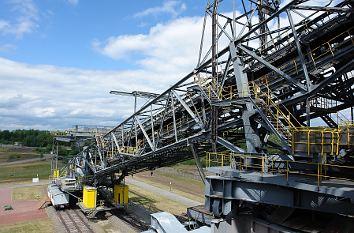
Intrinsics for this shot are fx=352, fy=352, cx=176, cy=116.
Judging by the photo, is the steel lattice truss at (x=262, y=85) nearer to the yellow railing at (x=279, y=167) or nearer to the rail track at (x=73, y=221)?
the yellow railing at (x=279, y=167)

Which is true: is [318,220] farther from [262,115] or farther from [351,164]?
[262,115]

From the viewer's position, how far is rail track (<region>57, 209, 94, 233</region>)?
22094mm

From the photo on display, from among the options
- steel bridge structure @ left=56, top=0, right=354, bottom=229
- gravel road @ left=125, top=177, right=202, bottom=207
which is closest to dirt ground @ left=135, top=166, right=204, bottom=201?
gravel road @ left=125, top=177, right=202, bottom=207

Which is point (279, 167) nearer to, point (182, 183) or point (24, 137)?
point (182, 183)

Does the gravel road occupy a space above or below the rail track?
above

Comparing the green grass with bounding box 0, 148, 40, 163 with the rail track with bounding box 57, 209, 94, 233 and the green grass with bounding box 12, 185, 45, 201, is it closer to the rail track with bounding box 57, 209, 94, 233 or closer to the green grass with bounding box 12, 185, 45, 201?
the green grass with bounding box 12, 185, 45, 201

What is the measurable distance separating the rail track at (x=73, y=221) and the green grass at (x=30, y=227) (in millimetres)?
1062

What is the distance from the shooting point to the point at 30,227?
22.3 metres

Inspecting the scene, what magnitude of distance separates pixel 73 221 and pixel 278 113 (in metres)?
17.9

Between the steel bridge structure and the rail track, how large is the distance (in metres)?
8.81

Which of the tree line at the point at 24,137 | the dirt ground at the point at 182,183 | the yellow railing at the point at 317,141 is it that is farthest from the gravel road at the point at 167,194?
the tree line at the point at 24,137

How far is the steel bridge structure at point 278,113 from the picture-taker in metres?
8.99

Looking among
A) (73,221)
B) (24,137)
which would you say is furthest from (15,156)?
(24,137)

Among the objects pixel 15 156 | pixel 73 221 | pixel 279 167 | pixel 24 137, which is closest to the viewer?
pixel 279 167
